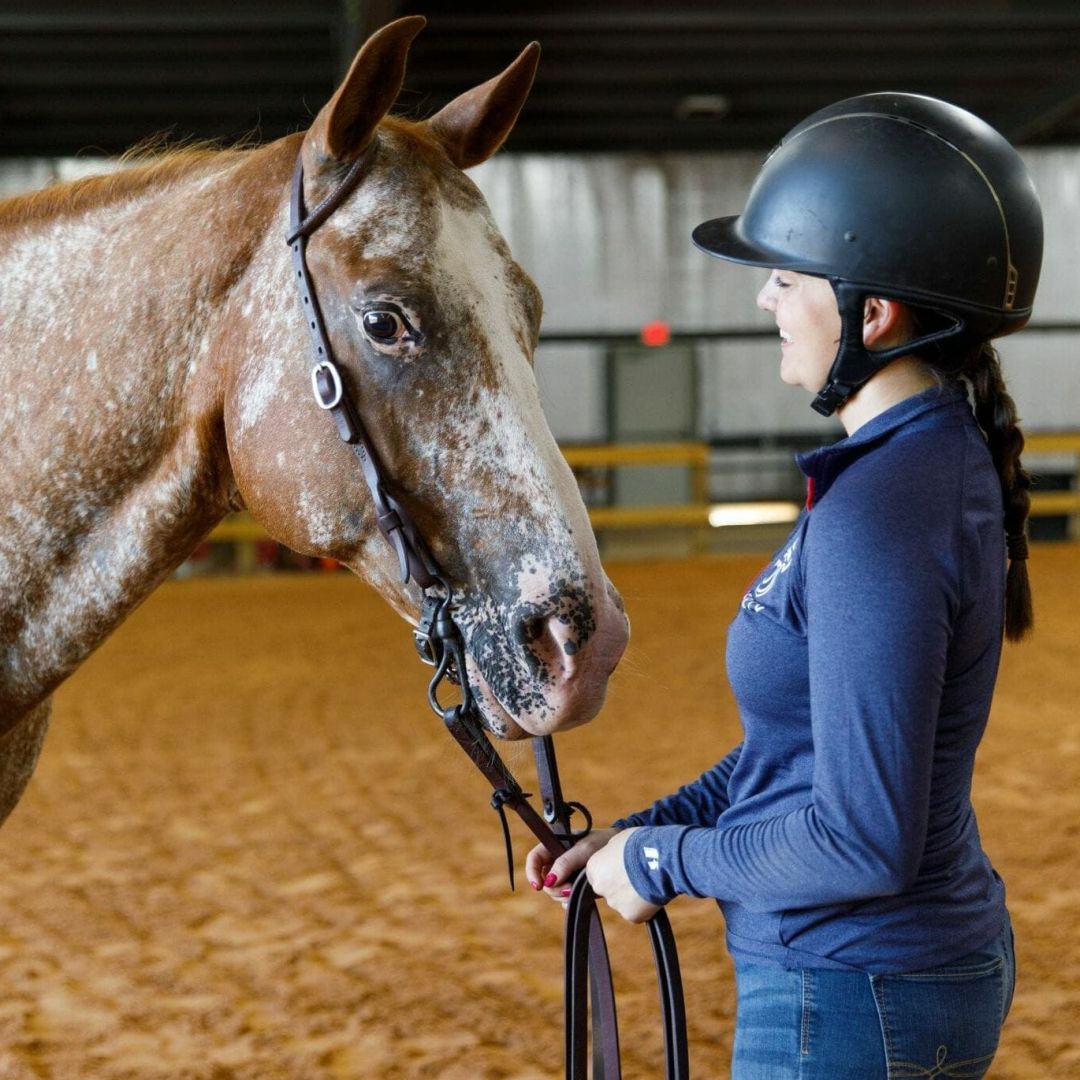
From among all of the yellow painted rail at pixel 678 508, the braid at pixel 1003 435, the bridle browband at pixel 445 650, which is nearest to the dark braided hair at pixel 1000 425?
the braid at pixel 1003 435

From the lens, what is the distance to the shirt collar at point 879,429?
1.19m

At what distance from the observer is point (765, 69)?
11281 mm

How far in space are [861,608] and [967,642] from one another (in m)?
0.15

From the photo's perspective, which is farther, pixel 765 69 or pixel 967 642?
pixel 765 69

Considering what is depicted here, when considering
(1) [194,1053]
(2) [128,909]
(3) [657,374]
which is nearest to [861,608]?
(1) [194,1053]

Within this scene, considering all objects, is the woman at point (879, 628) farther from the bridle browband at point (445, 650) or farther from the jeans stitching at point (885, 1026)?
the bridle browband at point (445, 650)

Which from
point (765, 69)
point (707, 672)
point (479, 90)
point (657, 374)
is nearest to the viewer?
point (479, 90)

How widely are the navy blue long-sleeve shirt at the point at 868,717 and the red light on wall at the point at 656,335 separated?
12839 mm

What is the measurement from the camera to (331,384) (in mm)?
1439

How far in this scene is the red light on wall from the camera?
13.9 m

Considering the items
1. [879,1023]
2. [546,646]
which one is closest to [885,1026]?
[879,1023]

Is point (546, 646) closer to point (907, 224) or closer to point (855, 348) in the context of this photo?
point (855, 348)

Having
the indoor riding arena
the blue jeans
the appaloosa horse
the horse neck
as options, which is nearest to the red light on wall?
the indoor riding arena

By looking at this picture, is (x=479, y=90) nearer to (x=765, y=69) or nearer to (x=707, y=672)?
(x=707, y=672)
